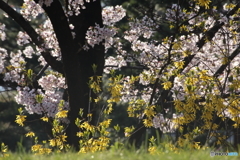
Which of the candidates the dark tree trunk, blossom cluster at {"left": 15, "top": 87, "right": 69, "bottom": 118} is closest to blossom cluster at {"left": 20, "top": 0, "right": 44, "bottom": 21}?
the dark tree trunk

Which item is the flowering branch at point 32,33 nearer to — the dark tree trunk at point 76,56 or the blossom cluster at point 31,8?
the dark tree trunk at point 76,56

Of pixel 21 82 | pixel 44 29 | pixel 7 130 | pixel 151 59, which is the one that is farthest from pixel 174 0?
pixel 7 130

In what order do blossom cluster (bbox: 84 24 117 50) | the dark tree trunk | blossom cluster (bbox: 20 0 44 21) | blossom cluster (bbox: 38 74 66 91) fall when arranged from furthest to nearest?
1. blossom cluster (bbox: 20 0 44 21)
2. blossom cluster (bbox: 38 74 66 91)
3. blossom cluster (bbox: 84 24 117 50)
4. the dark tree trunk

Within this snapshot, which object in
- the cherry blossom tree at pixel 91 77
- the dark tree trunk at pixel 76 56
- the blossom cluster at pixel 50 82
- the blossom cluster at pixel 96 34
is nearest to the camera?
the cherry blossom tree at pixel 91 77

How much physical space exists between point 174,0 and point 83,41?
4.46 m

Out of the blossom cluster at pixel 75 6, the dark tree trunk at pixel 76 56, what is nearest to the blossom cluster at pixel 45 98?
the dark tree trunk at pixel 76 56

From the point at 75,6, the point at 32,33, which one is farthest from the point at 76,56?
the point at 75,6

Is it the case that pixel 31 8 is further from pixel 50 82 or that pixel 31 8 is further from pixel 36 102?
pixel 36 102

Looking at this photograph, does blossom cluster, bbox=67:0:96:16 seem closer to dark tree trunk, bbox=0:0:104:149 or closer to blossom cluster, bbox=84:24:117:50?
dark tree trunk, bbox=0:0:104:149

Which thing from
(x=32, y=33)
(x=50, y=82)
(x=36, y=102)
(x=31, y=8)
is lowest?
(x=36, y=102)

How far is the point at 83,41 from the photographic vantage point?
8.36 m

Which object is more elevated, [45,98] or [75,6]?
[75,6]

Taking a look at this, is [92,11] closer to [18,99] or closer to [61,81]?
[61,81]

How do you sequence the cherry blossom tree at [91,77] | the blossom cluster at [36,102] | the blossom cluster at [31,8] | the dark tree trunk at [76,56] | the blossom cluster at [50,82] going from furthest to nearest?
the blossom cluster at [31,8] → the blossom cluster at [50,82] → the blossom cluster at [36,102] → the dark tree trunk at [76,56] → the cherry blossom tree at [91,77]
